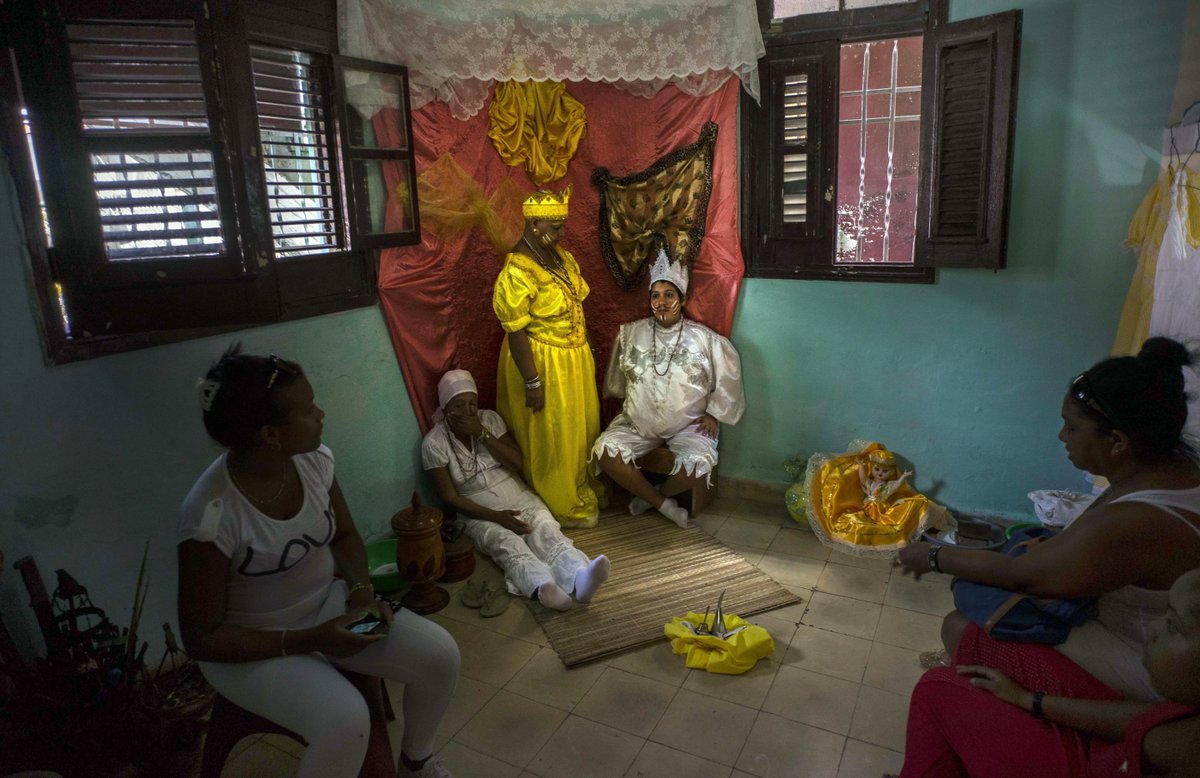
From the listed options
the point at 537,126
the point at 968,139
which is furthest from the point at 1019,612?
the point at 537,126

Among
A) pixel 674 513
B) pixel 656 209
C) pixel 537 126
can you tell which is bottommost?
pixel 674 513

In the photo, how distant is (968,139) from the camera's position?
3.54m

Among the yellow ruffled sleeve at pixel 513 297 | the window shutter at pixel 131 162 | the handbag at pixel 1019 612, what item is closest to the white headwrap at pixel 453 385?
the yellow ruffled sleeve at pixel 513 297

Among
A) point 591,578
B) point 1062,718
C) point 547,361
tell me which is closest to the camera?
point 1062,718

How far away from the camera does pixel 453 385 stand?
401cm

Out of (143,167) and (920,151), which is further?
(920,151)

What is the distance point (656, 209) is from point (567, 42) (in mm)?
1066

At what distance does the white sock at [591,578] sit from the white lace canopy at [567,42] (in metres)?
2.50

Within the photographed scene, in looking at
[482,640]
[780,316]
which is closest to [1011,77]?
[780,316]

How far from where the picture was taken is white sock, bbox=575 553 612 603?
131 inches

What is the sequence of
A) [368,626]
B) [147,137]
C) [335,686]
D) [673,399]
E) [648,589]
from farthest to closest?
[673,399]
[648,589]
[147,137]
[368,626]
[335,686]

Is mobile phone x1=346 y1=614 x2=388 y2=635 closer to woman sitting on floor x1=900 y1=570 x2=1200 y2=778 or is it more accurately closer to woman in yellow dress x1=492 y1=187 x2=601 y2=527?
woman sitting on floor x1=900 y1=570 x2=1200 y2=778

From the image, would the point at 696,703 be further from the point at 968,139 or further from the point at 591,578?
the point at 968,139

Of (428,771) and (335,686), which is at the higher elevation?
(335,686)
